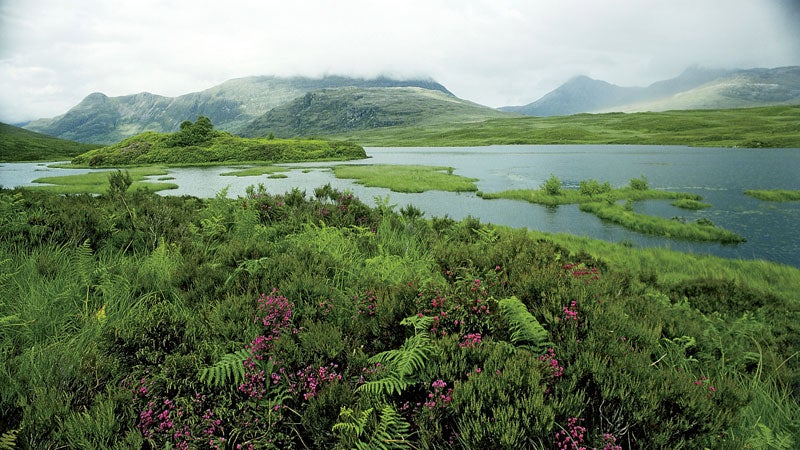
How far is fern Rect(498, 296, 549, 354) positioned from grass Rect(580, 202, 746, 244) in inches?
701

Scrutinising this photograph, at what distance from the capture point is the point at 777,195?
2367 centimetres

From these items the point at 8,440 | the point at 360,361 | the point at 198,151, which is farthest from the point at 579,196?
the point at 198,151

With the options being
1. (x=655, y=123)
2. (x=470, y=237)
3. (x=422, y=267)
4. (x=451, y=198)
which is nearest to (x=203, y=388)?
(x=422, y=267)

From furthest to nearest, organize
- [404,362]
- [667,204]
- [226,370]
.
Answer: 1. [667,204]
2. [226,370]
3. [404,362]

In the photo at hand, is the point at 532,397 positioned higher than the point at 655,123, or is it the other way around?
the point at 655,123

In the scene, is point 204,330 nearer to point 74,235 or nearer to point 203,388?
point 203,388

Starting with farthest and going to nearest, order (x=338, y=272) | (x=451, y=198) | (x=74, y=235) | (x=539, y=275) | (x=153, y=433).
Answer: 1. (x=451, y=198)
2. (x=74, y=235)
3. (x=338, y=272)
4. (x=539, y=275)
5. (x=153, y=433)

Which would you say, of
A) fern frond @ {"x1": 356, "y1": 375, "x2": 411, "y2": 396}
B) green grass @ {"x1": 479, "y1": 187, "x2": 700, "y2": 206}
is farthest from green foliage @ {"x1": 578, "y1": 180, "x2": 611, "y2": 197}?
fern frond @ {"x1": 356, "y1": 375, "x2": 411, "y2": 396}

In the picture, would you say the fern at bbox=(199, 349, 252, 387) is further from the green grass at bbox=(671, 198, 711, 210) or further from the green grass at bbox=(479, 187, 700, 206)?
the green grass at bbox=(671, 198, 711, 210)

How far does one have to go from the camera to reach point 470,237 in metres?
8.78

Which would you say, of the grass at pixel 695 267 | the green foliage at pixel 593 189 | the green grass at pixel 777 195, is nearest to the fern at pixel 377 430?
the grass at pixel 695 267

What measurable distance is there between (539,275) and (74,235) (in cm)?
788

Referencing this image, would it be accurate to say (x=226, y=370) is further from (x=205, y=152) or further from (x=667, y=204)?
(x=205, y=152)

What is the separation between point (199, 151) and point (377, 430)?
7130 centimetres
